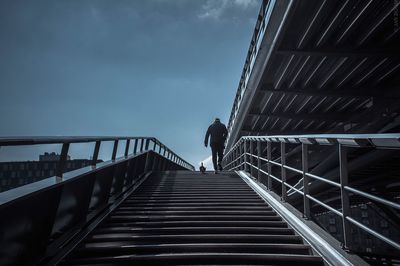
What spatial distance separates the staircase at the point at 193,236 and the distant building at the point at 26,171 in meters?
0.87

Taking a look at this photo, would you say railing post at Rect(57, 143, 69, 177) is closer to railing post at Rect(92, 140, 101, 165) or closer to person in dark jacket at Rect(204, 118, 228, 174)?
railing post at Rect(92, 140, 101, 165)

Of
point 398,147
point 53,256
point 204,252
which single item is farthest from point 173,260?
point 398,147

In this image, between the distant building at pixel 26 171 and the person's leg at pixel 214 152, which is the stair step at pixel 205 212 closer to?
the distant building at pixel 26 171

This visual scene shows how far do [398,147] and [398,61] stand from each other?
833 centimetres

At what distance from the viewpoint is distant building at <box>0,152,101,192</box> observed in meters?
2.27

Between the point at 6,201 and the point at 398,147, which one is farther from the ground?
the point at 398,147

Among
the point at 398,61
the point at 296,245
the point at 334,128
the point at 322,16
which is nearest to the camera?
the point at 296,245

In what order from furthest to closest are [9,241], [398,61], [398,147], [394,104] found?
[394,104], [398,61], [9,241], [398,147]

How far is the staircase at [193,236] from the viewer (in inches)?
119

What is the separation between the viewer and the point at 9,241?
248 centimetres

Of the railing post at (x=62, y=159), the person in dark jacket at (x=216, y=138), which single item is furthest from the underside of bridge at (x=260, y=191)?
the person in dark jacket at (x=216, y=138)

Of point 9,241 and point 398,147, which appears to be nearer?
point 398,147

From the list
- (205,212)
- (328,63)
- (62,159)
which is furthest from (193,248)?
(328,63)

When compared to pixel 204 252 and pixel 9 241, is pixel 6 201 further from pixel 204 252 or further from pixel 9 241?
pixel 204 252
